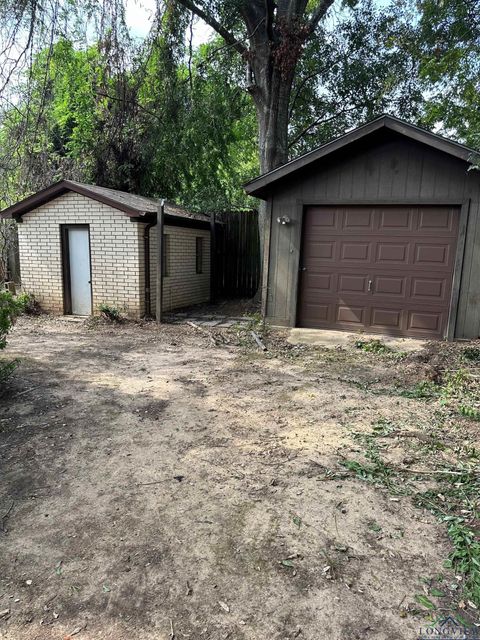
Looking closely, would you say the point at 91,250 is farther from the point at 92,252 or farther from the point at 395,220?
the point at 395,220

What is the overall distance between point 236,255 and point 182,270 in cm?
248

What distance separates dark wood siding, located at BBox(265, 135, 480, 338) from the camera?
7355mm

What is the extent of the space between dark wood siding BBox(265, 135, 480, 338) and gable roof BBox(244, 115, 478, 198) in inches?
14.9

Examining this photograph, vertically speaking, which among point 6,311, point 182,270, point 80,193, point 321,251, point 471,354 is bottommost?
point 471,354

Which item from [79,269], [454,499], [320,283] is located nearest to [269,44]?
[320,283]

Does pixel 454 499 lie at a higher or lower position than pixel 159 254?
lower

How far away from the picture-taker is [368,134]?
7379mm

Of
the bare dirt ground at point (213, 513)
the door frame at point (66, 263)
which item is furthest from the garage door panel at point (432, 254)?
the door frame at point (66, 263)

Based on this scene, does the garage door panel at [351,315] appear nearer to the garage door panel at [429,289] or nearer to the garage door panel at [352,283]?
the garage door panel at [352,283]

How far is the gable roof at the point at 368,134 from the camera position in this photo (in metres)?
6.73

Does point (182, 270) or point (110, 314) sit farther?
point (182, 270)

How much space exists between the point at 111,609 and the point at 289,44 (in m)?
11.4

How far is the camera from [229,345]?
24.3ft

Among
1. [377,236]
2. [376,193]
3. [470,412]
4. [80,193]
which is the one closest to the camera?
[470,412]
